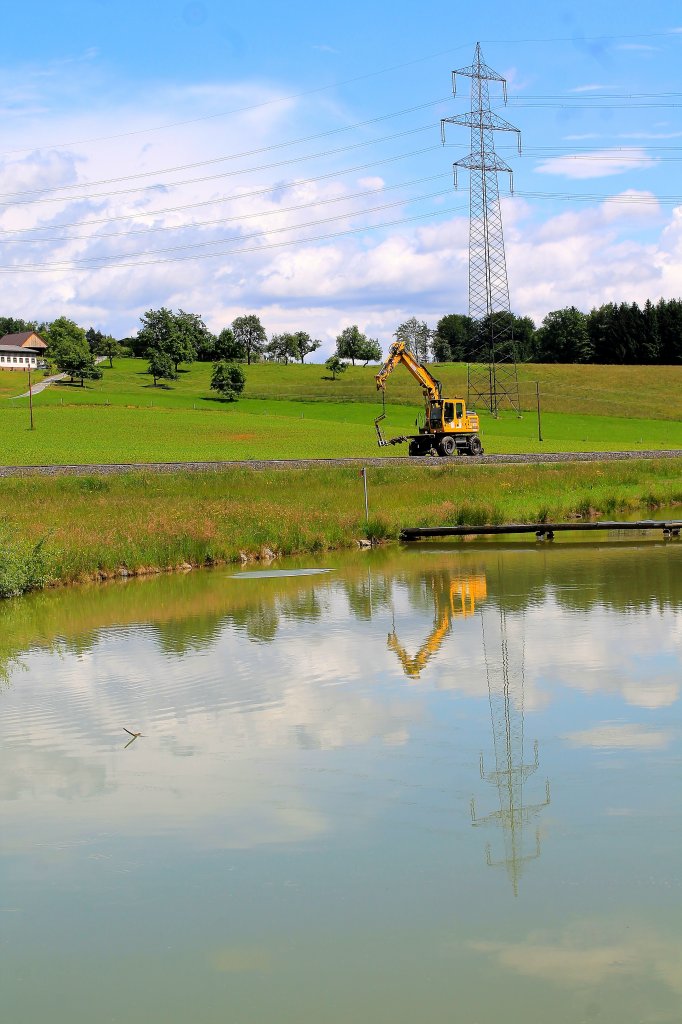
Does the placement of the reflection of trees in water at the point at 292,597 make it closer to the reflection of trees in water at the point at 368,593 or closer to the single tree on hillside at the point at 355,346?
the reflection of trees in water at the point at 368,593

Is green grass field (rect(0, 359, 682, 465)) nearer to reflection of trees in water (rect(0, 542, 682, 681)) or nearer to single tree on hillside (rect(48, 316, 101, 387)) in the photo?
single tree on hillside (rect(48, 316, 101, 387))

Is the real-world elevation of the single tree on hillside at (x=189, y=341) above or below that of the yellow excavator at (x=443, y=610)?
above

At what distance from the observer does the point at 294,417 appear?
108 meters

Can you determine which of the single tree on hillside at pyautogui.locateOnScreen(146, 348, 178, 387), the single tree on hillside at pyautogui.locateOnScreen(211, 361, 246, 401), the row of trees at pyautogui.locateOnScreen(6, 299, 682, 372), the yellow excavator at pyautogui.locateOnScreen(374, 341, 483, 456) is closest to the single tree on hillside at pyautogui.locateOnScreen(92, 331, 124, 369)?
the row of trees at pyautogui.locateOnScreen(6, 299, 682, 372)

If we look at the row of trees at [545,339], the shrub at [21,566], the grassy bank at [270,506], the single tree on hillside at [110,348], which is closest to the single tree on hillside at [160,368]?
the row of trees at [545,339]

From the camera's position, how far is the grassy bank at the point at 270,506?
33312mm

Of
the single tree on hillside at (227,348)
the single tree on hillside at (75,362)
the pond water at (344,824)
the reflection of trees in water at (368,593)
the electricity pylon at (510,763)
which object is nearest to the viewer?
the pond water at (344,824)

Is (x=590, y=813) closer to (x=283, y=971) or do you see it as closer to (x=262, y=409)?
(x=283, y=971)

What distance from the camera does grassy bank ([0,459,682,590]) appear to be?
3331 centimetres

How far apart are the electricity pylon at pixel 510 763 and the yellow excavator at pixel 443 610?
1.16 meters

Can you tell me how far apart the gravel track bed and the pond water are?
103 feet

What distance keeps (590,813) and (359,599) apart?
15852mm

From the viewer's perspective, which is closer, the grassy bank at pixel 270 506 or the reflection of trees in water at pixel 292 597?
the reflection of trees in water at pixel 292 597

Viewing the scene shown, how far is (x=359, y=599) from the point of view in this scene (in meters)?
27.1
